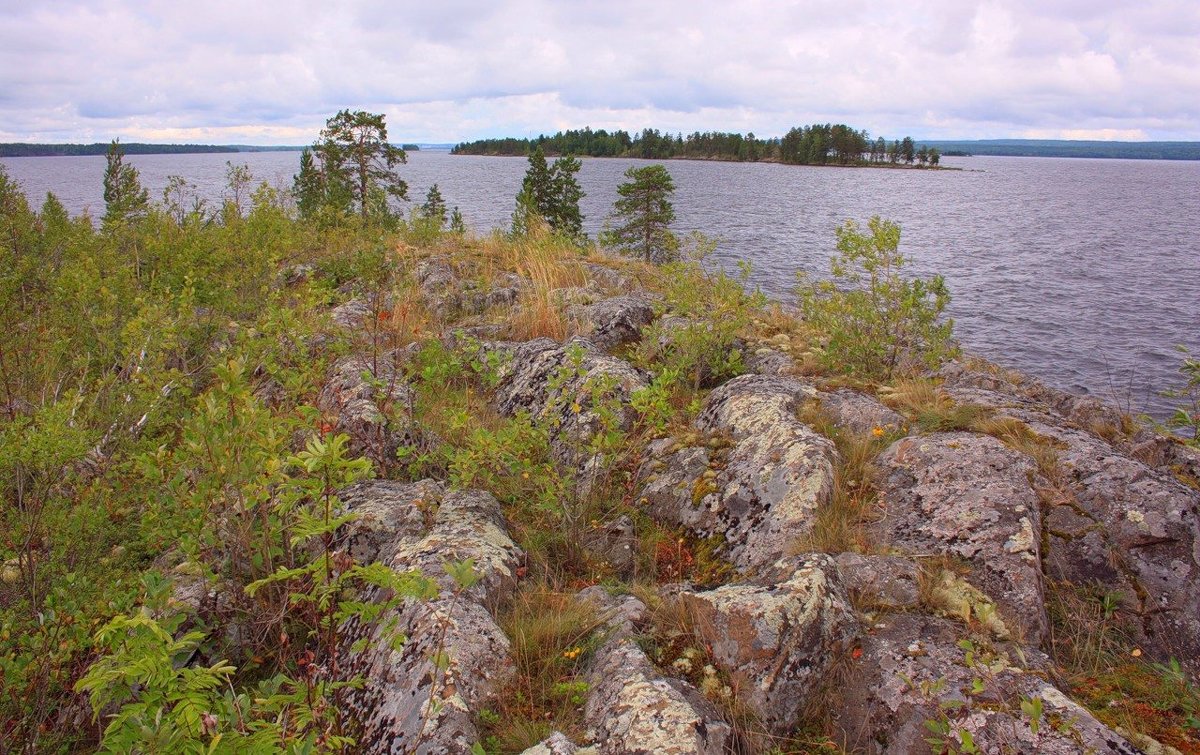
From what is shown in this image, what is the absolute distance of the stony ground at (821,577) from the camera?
323cm

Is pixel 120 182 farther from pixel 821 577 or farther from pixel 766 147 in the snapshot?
pixel 766 147

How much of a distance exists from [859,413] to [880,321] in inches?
91.5

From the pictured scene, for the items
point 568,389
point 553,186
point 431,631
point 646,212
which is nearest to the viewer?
point 431,631

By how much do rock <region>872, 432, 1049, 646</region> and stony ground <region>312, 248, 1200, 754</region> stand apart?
2 centimetres

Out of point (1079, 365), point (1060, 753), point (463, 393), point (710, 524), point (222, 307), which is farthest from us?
point (1079, 365)

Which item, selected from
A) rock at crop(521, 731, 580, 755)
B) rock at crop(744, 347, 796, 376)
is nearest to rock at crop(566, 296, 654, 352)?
rock at crop(744, 347, 796, 376)

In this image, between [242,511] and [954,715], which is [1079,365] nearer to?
[954,715]

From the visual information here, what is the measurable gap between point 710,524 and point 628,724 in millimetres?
2262

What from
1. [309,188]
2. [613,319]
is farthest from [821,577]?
[309,188]

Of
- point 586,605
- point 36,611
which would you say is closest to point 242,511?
point 36,611

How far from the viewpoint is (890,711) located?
342 centimetres

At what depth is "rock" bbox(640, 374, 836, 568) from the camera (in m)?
4.77

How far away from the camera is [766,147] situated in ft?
599

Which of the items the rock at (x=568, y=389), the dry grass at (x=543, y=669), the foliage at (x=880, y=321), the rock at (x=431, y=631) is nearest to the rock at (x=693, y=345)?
the rock at (x=568, y=389)
